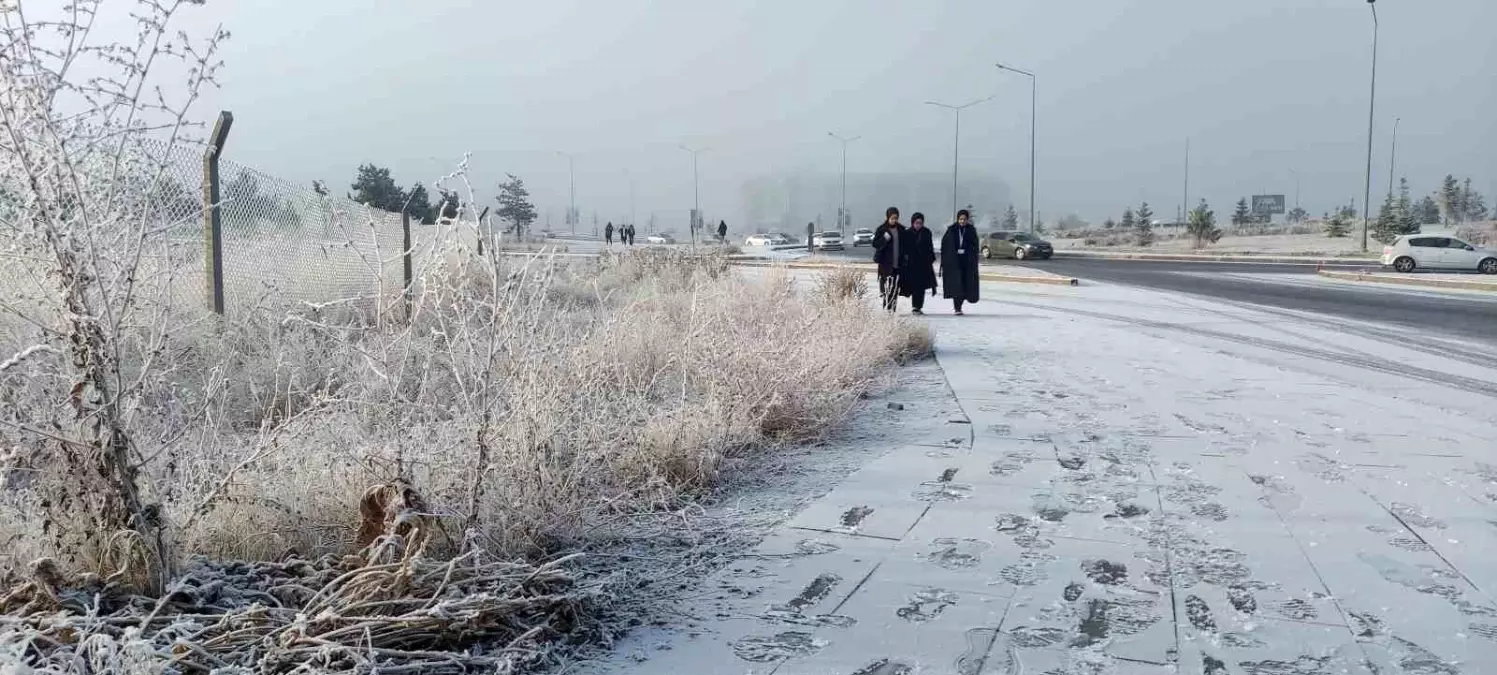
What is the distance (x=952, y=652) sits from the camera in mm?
3260

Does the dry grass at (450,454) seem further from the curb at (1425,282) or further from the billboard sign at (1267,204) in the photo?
the billboard sign at (1267,204)

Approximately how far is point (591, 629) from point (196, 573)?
122cm

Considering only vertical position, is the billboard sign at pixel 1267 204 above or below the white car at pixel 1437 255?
above

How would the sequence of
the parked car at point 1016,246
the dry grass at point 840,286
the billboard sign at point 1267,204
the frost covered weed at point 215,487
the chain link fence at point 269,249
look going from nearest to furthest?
the frost covered weed at point 215,487 → the chain link fence at point 269,249 → the dry grass at point 840,286 → the parked car at point 1016,246 → the billboard sign at point 1267,204

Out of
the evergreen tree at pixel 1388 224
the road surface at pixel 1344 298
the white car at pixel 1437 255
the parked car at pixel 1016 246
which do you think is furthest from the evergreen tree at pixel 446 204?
the evergreen tree at pixel 1388 224

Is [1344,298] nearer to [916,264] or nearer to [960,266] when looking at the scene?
[960,266]

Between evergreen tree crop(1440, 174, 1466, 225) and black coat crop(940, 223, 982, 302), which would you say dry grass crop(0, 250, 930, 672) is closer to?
black coat crop(940, 223, 982, 302)

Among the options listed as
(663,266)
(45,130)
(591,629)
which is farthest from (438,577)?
(663,266)

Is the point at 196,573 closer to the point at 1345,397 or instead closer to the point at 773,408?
the point at 773,408

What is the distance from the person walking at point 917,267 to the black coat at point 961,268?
0.61 m

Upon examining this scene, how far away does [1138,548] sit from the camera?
13.9 ft

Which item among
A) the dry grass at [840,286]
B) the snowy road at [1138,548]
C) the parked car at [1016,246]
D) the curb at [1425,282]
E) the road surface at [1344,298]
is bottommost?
the snowy road at [1138,548]

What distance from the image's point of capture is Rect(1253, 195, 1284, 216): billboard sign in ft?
314

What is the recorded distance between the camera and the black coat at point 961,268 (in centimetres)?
1462
